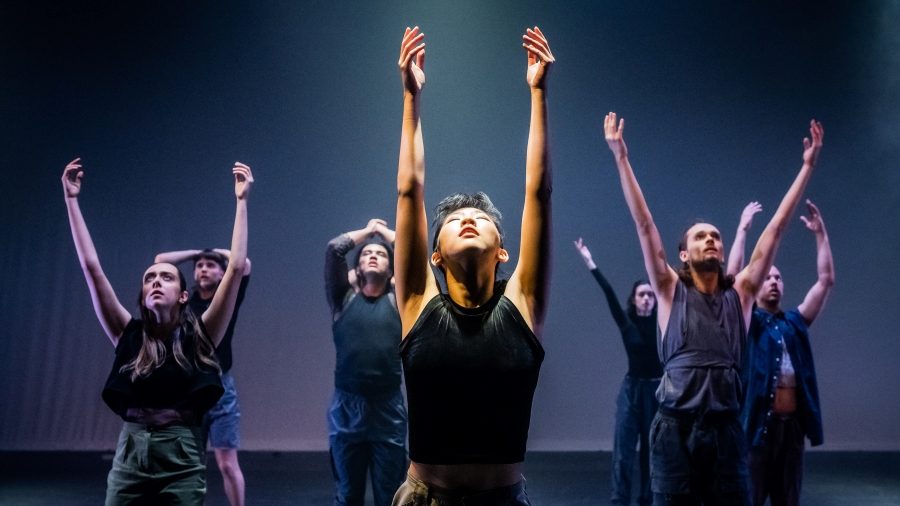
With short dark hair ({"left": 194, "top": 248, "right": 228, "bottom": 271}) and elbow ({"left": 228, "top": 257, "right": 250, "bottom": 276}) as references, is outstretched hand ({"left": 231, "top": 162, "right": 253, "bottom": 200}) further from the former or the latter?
short dark hair ({"left": 194, "top": 248, "right": 228, "bottom": 271})

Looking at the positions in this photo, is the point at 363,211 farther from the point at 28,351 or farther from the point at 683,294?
the point at 683,294

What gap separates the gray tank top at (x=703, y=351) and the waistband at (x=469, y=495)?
5.20 ft

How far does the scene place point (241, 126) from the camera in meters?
6.59

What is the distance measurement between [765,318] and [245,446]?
4.39 metres

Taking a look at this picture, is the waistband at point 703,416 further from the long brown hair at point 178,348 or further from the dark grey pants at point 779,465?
the long brown hair at point 178,348

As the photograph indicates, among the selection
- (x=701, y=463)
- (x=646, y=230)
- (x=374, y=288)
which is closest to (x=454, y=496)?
(x=701, y=463)

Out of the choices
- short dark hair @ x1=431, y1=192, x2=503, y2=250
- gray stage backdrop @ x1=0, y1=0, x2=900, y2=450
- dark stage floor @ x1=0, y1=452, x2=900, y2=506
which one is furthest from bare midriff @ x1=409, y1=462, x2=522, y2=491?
gray stage backdrop @ x1=0, y1=0, x2=900, y2=450

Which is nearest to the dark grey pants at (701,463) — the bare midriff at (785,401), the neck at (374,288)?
the bare midriff at (785,401)

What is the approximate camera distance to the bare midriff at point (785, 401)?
3.84 m

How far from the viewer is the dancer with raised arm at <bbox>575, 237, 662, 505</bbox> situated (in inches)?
196

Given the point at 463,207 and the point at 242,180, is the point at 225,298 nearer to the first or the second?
the point at 242,180

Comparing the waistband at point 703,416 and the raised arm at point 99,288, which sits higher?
the raised arm at point 99,288

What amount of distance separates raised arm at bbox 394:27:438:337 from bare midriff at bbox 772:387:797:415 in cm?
266

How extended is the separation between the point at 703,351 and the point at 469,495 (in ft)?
5.92
